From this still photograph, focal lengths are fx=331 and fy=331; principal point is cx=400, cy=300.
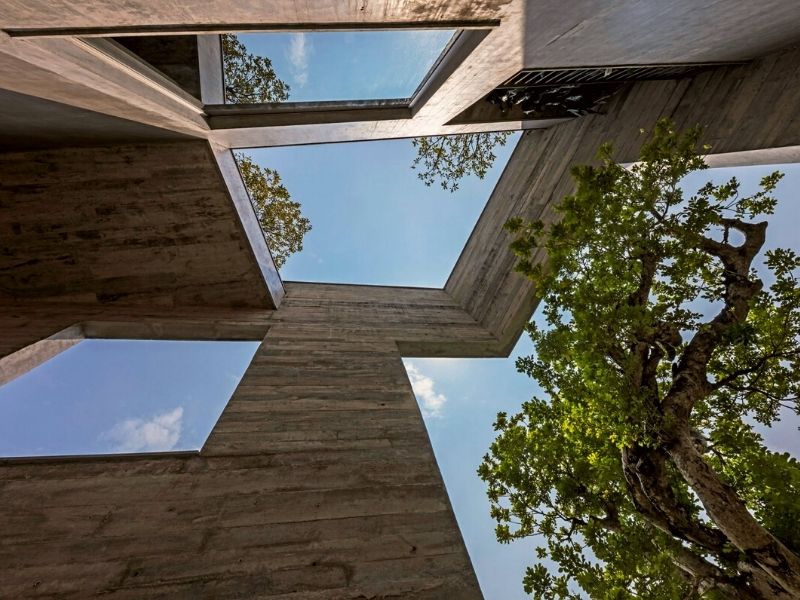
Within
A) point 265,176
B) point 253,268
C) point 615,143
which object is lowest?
point 615,143

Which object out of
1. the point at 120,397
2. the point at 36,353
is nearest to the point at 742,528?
the point at 120,397

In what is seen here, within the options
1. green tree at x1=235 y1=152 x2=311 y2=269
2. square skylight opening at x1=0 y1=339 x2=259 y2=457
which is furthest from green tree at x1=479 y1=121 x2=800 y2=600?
green tree at x1=235 y1=152 x2=311 y2=269

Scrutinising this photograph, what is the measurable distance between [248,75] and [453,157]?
5.60 meters

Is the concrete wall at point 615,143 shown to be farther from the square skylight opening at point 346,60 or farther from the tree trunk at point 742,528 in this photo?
the tree trunk at point 742,528

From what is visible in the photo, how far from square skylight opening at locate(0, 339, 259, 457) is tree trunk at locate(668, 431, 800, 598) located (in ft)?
14.6

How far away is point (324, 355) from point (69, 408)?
3.07m

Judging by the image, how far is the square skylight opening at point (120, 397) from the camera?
134 inches

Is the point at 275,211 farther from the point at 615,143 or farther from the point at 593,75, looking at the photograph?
the point at 615,143

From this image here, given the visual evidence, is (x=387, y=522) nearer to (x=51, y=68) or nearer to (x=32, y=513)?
(x=32, y=513)

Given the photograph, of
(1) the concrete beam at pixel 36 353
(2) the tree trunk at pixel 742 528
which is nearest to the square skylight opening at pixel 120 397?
(1) the concrete beam at pixel 36 353

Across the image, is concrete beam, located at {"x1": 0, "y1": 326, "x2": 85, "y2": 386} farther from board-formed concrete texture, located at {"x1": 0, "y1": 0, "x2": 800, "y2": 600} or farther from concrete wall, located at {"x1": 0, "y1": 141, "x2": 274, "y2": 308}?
concrete wall, located at {"x1": 0, "y1": 141, "x2": 274, "y2": 308}

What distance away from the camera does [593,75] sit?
4.98 m

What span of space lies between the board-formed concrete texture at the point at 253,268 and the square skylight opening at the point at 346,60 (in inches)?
9.2

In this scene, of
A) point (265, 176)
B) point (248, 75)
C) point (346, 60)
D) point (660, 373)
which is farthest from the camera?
point (265, 176)
